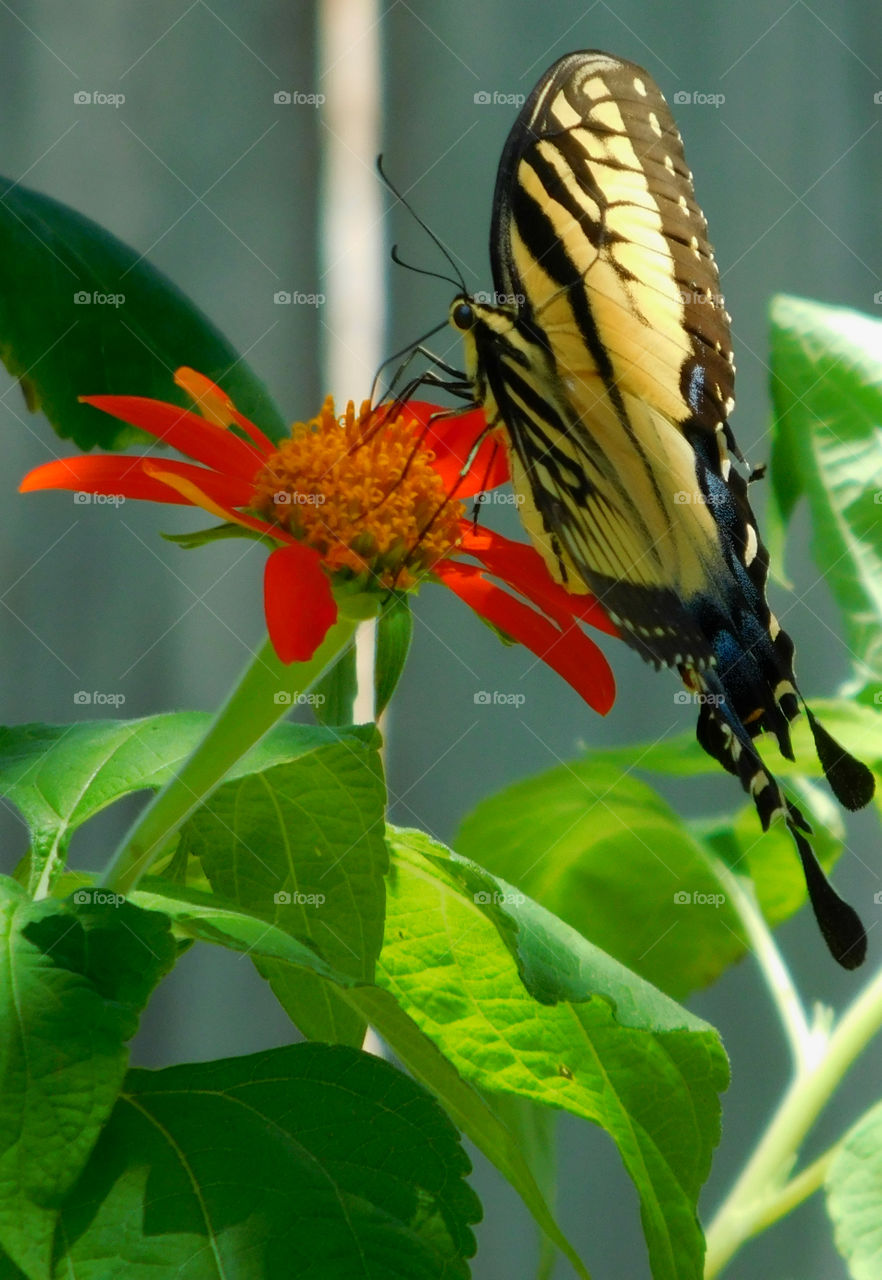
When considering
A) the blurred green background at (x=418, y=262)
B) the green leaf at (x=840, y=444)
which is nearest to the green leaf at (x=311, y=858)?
the green leaf at (x=840, y=444)

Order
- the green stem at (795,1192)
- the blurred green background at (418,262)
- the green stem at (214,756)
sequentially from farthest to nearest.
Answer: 1. the blurred green background at (418,262)
2. the green stem at (795,1192)
3. the green stem at (214,756)

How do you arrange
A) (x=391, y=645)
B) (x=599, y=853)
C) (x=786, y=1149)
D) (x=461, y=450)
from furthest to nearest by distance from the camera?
(x=599, y=853) < (x=786, y=1149) < (x=461, y=450) < (x=391, y=645)

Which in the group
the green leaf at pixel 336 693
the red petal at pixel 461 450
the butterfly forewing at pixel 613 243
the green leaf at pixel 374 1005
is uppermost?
the butterfly forewing at pixel 613 243

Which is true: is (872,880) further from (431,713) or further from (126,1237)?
(126,1237)

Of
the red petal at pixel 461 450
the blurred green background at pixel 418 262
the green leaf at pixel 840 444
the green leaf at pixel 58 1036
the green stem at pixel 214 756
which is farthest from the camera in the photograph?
the blurred green background at pixel 418 262

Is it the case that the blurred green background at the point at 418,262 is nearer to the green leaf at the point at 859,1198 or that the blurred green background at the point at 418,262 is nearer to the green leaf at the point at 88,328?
the green leaf at the point at 88,328

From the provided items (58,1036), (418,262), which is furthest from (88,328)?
(418,262)

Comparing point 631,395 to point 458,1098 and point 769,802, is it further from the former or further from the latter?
point 458,1098
